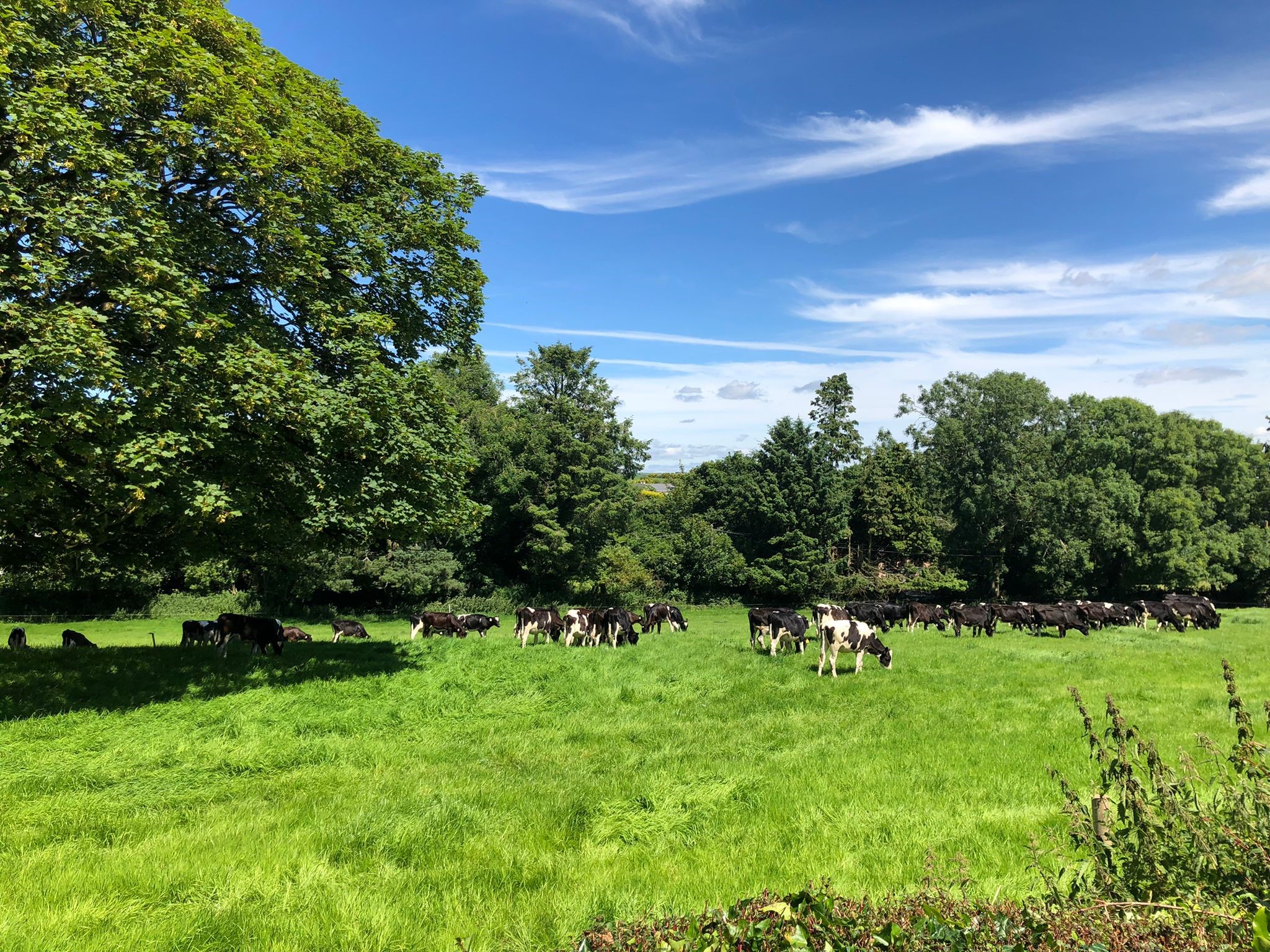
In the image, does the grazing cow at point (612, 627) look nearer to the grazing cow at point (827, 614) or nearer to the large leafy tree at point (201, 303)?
the grazing cow at point (827, 614)

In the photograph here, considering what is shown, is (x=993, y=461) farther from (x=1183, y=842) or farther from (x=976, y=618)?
(x=1183, y=842)

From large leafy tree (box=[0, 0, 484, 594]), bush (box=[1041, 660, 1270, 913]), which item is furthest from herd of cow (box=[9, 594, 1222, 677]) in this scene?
bush (box=[1041, 660, 1270, 913])

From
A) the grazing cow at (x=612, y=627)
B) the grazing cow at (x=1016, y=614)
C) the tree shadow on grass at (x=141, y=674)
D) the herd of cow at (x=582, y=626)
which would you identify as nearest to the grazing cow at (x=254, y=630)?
the tree shadow on grass at (x=141, y=674)

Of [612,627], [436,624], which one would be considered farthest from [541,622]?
[436,624]

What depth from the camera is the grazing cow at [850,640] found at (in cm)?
1672

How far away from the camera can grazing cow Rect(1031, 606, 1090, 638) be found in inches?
1090

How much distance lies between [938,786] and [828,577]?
42.3 metres

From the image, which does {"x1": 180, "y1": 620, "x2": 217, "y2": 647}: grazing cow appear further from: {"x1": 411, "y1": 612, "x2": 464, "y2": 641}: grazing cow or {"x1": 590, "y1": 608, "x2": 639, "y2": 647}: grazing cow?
{"x1": 590, "y1": 608, "x2": 639, "y2": 647}: grazing cow

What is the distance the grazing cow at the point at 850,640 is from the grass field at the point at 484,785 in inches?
27.5

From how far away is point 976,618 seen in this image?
28.3 m

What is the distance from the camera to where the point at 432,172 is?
663 inches

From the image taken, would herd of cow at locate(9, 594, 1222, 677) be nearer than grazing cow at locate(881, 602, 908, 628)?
Yes

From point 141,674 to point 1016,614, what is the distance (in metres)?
32.4

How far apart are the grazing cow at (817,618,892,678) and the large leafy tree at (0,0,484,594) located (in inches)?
387
